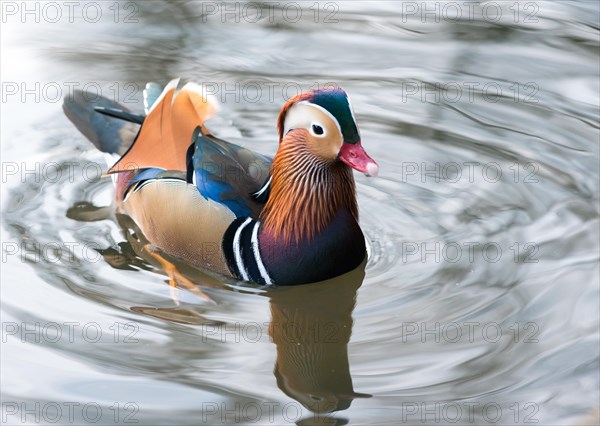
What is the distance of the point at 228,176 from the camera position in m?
5.59

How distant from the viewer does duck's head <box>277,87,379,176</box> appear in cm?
520

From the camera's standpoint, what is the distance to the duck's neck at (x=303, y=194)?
559 centimetres

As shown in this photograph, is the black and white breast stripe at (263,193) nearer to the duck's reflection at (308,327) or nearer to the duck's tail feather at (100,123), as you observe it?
the duck's reflection at (308,327)

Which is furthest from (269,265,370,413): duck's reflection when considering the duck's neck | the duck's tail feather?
the duck's tail feather

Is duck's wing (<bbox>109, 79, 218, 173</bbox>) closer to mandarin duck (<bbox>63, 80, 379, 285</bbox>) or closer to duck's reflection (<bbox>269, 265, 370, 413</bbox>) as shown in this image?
mandarin duck (<bbox>63, 80, 379, 285</bbox>)

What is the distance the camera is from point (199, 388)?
4703 mm

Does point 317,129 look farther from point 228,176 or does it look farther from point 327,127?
point 228,176

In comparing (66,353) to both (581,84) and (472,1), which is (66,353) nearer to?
(581,84)

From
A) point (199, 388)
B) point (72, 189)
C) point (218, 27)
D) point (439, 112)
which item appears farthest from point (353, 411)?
point (218, 27)

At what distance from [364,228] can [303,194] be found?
0.60 m

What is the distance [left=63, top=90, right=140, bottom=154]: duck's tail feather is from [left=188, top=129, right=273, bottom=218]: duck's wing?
2.44 feet

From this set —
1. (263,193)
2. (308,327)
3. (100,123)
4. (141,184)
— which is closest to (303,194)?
(263,193)

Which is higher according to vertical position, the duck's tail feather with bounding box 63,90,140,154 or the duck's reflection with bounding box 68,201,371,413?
the duck's tail feather with bounding box 63,90,140,154

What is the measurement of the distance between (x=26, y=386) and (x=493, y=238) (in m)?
2.64
